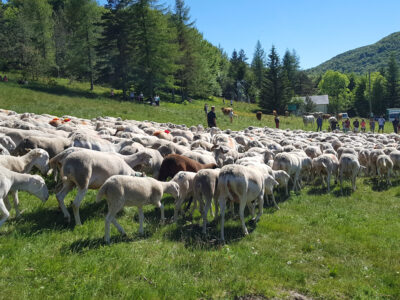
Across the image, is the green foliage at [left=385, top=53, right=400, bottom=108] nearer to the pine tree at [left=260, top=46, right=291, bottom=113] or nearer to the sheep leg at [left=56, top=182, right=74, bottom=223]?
the pine tree at [left=260, top=46, right=291, bottom=113]

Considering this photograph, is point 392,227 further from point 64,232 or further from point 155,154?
point 64,232

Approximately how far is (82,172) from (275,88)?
68.0m

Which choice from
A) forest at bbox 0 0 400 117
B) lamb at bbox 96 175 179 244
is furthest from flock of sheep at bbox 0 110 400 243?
forest at bbox 0 0 400 117

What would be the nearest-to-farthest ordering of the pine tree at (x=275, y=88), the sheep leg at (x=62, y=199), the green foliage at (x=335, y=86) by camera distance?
the sheep leg at (x=62, y=199), the pine tree at (x=275, y=88), the green foliage at (x=335, y=86)

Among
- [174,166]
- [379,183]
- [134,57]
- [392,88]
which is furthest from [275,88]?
[174,166]

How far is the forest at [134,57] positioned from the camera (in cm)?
4712

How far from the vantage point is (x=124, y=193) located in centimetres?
662

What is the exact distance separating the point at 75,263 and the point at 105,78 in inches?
1809

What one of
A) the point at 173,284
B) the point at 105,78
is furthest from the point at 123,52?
the point at 173,284

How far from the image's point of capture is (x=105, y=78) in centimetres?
4816

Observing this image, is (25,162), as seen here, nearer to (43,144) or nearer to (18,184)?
(18,184)

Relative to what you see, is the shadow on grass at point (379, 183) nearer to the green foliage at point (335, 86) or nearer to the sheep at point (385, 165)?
the sheep at point (385, 165)

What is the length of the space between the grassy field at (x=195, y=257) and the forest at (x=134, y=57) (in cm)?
4089

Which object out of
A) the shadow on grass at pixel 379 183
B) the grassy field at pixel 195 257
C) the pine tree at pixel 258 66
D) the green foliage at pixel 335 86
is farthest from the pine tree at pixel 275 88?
the grassy field at pixel 195 257
